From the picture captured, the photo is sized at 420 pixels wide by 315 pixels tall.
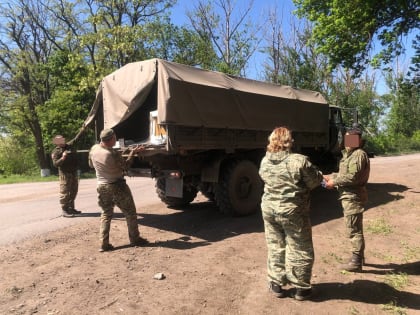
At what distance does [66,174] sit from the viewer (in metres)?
8.34

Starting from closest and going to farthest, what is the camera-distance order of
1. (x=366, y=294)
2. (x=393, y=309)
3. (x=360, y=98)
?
(x=393, y=309)
(x=366, y=294)
(x=360, y=98)

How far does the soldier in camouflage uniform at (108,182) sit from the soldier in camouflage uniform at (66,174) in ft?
9.39

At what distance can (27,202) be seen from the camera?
11.0m

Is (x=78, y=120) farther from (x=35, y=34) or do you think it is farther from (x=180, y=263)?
(x=180, y=263)

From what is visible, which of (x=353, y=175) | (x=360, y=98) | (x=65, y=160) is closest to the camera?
(x=353, y=175)

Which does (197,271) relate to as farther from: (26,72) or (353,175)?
(26,72)

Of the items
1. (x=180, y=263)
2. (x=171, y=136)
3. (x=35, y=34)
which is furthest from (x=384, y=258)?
(x=35, y=34)

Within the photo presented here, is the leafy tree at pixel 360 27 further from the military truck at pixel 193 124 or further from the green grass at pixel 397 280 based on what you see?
the green grass at pixel 397 280

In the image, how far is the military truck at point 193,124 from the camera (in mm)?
6570

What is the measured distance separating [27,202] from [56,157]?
3.62 meters

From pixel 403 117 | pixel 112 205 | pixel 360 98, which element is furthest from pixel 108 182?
pixel 403 117

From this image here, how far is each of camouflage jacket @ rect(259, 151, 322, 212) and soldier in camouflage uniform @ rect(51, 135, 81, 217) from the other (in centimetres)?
572

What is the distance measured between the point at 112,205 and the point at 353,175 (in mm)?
3428

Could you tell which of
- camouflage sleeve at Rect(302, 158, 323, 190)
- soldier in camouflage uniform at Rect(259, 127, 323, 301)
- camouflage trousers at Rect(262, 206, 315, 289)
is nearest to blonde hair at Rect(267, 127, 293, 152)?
soldier in camouflage uniform at Rect(259, 127, 323, 301)
